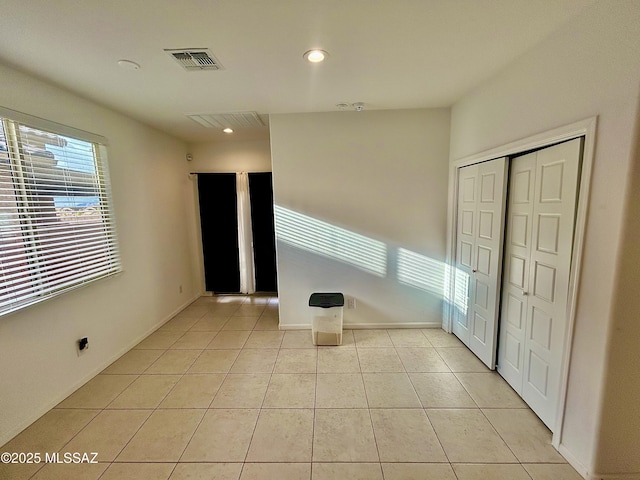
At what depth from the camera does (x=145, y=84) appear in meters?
2.13

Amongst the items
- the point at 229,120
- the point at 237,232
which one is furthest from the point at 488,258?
the point at 237,232

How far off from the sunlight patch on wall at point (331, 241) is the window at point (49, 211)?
1.72 m

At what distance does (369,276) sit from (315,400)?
147 cm

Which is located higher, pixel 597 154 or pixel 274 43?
pixel 274 43

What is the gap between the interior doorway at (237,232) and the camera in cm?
428

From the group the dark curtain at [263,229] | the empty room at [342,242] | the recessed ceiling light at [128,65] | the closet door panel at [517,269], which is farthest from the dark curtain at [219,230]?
the closet door panel at [517,269]

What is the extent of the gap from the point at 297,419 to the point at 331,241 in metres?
1.76

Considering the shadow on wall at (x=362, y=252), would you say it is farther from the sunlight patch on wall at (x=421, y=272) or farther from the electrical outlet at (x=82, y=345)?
the electrical outlet at (x=82, y=345)

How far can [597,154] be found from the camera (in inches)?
52.1

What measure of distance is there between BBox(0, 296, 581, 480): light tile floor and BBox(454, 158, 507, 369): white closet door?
0.89 ft

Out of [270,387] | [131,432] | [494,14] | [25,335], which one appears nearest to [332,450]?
[270,387]

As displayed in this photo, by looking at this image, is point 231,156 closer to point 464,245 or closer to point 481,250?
point 464,245

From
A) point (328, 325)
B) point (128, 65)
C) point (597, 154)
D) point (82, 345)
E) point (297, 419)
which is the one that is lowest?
point (297, 419)

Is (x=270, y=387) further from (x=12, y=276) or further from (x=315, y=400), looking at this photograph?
(x=12, y=276)
